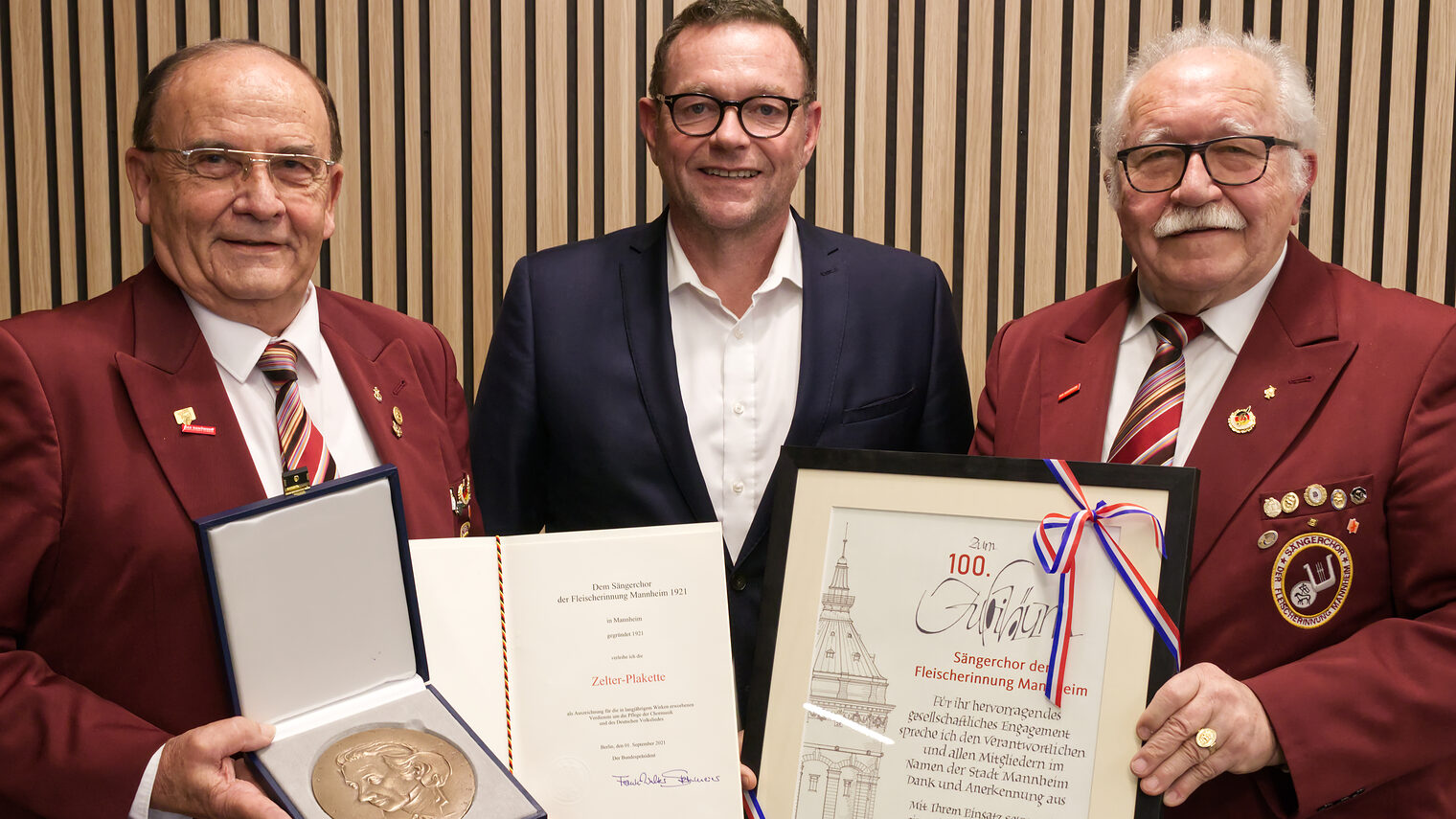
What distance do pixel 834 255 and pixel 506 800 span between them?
142cm

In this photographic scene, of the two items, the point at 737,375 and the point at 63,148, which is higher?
the point at 63,148

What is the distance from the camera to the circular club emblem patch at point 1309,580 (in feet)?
5.47

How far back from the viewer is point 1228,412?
5.83ft

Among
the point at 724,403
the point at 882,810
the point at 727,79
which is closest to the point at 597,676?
the point at 882,810

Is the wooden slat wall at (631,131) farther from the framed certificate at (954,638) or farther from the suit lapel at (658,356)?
the framed certificate at (954,638)

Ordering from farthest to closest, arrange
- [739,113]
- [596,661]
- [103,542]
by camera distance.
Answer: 1. [739,113]
2. [596,661]
3. [103,542]

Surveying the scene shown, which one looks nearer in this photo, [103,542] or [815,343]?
[103,542]

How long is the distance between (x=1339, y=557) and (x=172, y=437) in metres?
1.83

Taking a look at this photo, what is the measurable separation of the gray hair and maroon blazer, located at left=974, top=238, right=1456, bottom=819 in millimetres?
296

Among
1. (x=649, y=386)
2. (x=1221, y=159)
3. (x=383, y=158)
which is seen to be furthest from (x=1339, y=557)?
(x=383, y=158)

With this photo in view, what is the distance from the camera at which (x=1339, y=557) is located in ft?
5.46

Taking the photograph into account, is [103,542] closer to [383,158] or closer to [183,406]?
[183,406]

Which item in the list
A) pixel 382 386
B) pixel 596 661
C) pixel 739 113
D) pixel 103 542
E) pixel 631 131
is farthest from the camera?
pixel 631 131

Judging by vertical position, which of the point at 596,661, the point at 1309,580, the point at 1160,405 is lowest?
the point at 596,661
